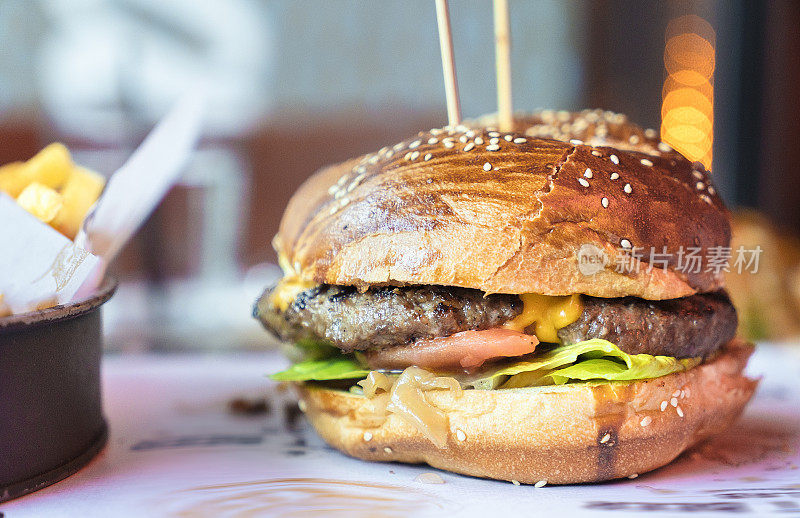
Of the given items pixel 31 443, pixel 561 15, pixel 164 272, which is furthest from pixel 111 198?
pixel 561 15

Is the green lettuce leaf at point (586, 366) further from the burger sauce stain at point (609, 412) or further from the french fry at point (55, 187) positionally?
the french fry at point (55, 187)

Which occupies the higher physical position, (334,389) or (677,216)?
(677,216)

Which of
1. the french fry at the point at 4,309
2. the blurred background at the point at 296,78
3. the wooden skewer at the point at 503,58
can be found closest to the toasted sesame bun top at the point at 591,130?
the wooden skewer at the point at 503,58

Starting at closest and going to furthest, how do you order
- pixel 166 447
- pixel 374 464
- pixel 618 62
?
pixel 374 464 → pixel 166 447 → pixel 618 62

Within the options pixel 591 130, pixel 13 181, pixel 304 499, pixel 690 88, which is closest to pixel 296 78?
pixel 690 88

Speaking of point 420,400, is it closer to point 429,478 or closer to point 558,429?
point 429,478

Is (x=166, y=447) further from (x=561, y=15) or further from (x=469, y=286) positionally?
(x=561, y=15)

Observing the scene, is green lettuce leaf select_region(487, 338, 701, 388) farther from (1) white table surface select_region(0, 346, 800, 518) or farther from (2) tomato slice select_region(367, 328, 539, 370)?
(1) white table surface select_region(0, 346, 800, 518)
